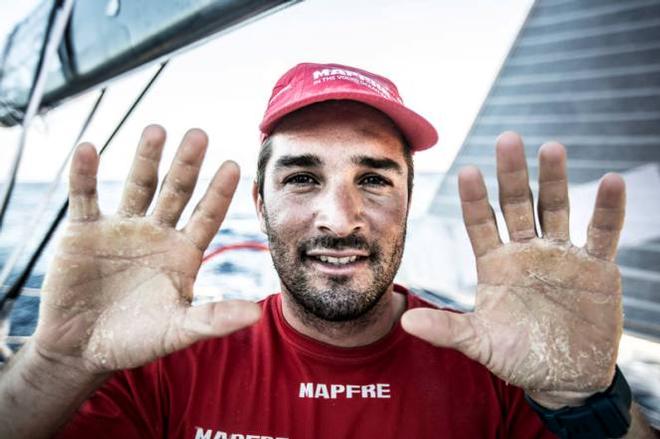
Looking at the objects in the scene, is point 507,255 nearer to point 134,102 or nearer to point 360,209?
point 360,209

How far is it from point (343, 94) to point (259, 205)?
1.00 feet

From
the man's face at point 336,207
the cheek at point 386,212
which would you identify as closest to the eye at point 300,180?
the man's face at point 336,207

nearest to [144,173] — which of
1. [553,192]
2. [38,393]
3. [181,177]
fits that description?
[181,177]

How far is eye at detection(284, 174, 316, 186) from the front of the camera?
72 centimetres

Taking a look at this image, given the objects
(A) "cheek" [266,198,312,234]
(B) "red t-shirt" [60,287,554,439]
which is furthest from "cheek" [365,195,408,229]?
(B) "red t-shirt" [60,287,554,439]

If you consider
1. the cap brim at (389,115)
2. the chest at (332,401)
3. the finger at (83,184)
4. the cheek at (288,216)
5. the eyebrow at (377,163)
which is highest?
the cap brim at (389,115)

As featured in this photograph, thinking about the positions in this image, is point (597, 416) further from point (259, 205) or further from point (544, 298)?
point (259, 205)

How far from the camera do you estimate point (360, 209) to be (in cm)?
68

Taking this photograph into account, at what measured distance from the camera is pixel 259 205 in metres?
0.86

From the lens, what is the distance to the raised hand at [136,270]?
1.67ft

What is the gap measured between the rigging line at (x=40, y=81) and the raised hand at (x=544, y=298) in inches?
38.2

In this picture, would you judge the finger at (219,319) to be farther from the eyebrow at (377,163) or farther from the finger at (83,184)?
the eyebrow at (377,163)

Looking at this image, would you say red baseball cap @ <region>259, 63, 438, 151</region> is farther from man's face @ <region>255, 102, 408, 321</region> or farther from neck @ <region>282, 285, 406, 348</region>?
neck @ <region>282, 285, 406, 348</region>

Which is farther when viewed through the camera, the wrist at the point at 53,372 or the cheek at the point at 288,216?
the cheek at the point at 288,216
